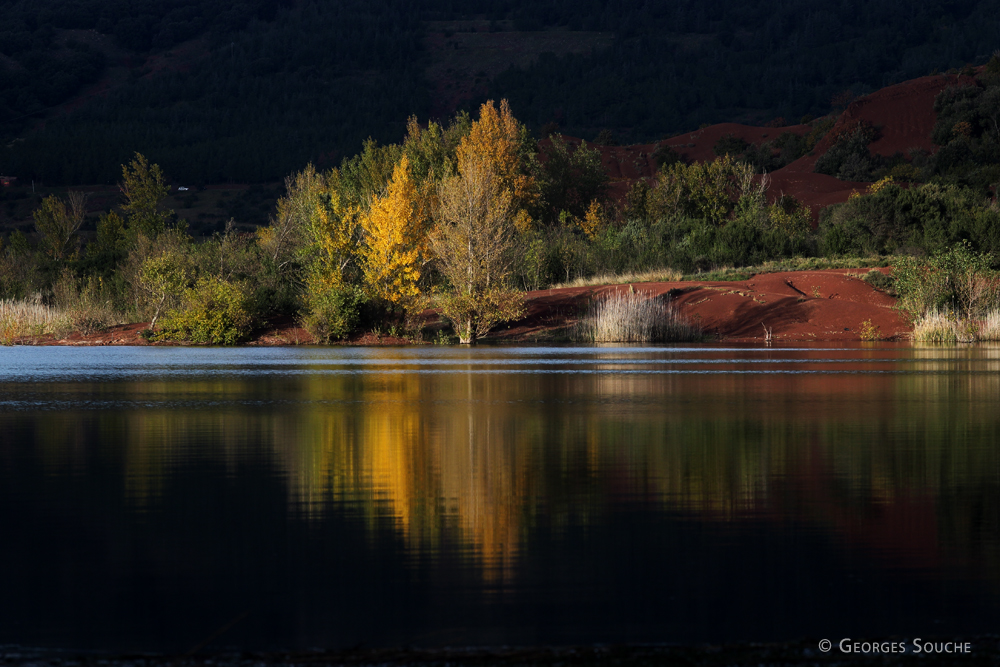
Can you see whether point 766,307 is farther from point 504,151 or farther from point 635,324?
point 504,151

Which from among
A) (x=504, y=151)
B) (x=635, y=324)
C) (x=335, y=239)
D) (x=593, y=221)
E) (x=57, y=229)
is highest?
(x=504, y=151)

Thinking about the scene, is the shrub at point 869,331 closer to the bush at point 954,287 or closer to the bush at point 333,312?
the bush at point 954,287

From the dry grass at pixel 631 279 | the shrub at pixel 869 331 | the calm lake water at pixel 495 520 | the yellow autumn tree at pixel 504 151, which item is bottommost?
the calm lake water at pixel 495 520

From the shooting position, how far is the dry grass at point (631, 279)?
46312 mm

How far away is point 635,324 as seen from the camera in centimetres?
3869

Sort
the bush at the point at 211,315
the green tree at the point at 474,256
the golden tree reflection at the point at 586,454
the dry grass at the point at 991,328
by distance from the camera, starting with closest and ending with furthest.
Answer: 1. the golden tree reflection at the point at 586,454
2. the dry grass at the point at 991,328
3. the green tree at the point at 474,256
4. the bush at the point at 211,315

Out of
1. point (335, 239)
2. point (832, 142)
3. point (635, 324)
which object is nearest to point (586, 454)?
point (635, 324)

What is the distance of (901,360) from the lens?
27266 mm

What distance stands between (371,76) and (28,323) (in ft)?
485

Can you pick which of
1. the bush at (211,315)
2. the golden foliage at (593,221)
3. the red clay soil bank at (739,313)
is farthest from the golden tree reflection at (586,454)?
the golden foliage at (593,221)

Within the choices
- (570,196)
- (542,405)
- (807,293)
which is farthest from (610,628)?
(570,196)

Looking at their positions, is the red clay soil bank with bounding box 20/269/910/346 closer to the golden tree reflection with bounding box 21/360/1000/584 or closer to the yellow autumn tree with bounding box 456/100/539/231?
the yellow autumn tree with bounding box 456/100/539/231

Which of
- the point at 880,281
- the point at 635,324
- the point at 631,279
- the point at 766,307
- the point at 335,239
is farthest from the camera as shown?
the point at 631,279

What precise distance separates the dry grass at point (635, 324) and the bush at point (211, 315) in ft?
41.5
